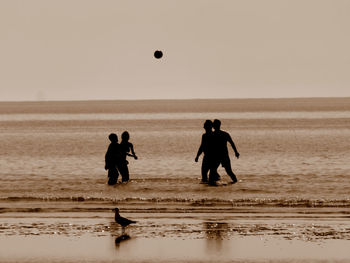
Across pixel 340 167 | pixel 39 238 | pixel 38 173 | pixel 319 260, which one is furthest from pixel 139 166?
pixel 319 260

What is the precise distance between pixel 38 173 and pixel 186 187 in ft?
33.5

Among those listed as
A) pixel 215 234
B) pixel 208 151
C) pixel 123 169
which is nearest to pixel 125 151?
pixel 123 169

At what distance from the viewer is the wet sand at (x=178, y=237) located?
47.5 ft

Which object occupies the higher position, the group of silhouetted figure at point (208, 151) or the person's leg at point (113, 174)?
the group of silhouetted figure at point (208, 151)

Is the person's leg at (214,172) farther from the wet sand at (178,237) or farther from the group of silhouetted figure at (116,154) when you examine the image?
the wet sand at (178,237)

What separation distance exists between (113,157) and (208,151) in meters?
2.80

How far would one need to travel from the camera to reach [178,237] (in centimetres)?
1620

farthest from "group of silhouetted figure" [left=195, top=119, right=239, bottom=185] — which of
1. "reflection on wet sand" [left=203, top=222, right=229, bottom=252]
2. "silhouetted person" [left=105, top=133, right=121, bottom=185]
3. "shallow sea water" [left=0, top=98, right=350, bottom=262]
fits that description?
"reflection on wet sand" [left=203, top=222, right=229, bottom=252]

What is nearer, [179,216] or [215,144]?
[179,216]

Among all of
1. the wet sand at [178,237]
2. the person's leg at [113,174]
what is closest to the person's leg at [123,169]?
the person's leg at [113,174]

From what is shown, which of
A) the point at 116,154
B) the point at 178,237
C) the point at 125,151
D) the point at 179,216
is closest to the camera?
the point at 178,237

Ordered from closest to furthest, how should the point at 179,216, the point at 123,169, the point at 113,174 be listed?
the point at 179,216
the point at 113,174
the point at 123,169

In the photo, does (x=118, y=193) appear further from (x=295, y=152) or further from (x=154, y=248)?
(x=295, y=152)

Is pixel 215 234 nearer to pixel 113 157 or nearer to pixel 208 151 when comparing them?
pixel 208 151
